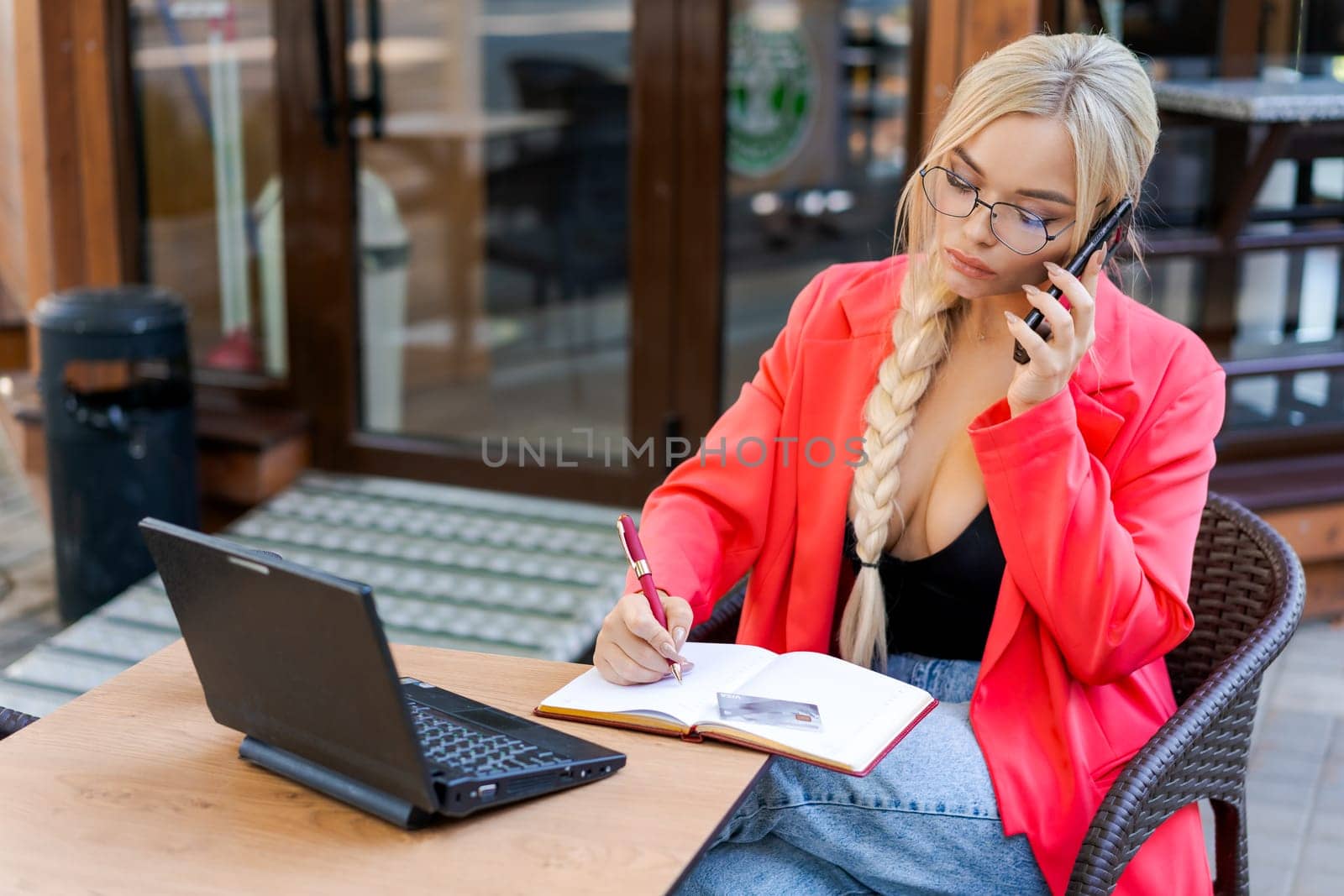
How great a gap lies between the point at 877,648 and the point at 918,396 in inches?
13.4

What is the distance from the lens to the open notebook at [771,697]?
1.49 m

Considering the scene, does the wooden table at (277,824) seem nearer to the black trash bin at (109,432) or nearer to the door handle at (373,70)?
the black trash bin at (109,432)

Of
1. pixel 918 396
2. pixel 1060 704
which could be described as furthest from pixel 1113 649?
pixel 918 396

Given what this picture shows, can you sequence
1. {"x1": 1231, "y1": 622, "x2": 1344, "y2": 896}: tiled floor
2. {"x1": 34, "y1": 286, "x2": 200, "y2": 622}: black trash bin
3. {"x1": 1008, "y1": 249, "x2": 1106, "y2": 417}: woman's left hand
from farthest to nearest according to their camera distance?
{"x1": 34, "y1": 286, "x2": 200, "y2": 622}: black trash bin < {"x1": 1231, "y1": 622, "x2": 1344, "y2": 896}: tiled floor < {"x1": 1008, "y1": 249, "x2": 1106, "y2": 417}: woman's left hand

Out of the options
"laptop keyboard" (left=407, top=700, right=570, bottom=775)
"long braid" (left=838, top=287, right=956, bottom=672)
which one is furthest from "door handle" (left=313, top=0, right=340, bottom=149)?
"laptop keyboard" (left=407, top=700, right=570, bottom=775)

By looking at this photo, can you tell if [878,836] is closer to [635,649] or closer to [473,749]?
[635,649]

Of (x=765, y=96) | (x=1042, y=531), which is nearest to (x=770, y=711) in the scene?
(x=1042, y=531)

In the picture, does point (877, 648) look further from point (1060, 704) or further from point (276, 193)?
point (276, 193)

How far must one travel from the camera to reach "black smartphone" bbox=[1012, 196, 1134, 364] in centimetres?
177

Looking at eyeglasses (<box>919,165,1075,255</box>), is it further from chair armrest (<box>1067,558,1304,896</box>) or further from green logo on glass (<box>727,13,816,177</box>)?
green logo on glass (<box>727,13,816,177</box>)

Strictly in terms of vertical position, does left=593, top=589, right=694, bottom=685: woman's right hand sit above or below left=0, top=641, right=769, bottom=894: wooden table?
above

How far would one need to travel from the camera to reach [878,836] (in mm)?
1711

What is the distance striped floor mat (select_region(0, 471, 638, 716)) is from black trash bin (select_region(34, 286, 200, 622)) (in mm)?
164

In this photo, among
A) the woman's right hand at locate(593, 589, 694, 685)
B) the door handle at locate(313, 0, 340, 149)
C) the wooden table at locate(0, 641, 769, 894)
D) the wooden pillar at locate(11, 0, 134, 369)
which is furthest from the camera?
the wooden pillar at locate(11, 0, 134, 369)
